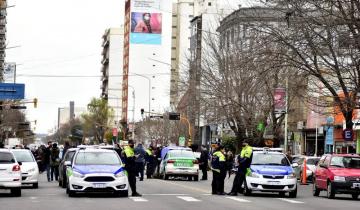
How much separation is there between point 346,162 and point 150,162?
56.4 ft

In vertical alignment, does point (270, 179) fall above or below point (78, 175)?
below

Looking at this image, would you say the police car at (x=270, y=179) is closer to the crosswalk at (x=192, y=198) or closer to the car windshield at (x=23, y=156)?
the crosswalk at (x=192, y=198)

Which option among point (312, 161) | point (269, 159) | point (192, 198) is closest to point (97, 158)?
Answer: point (192, 198)

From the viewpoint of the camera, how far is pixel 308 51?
36.3 m

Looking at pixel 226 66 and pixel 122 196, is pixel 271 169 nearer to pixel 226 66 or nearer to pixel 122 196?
pixel 122 196

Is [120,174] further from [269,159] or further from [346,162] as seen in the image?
[346,162]

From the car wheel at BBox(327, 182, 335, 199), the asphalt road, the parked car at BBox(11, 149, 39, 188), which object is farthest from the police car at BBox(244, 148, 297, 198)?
the parked car at BBox(11, 149, 39, 188)

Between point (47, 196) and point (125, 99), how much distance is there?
13272cm

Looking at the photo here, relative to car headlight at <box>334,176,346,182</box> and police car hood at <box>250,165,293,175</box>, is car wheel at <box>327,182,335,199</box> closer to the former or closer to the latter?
car headlight at <box>334,176,346,182</box>

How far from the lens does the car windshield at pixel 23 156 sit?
3083 centimetres

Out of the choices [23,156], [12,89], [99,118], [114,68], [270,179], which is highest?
[114,68]

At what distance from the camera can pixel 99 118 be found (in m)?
154

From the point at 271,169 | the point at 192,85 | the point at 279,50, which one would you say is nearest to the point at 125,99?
the point at 192,85

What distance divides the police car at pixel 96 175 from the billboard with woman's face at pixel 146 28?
419 feet
